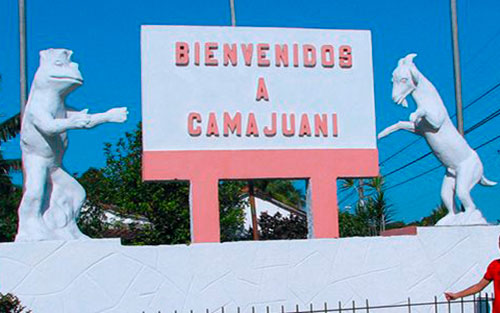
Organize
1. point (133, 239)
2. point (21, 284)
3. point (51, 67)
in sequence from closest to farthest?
1. point (21, 284)
2. point (51, 67)
3. point (133, 239)

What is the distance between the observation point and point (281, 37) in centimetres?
1062

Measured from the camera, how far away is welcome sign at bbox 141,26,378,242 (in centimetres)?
1012

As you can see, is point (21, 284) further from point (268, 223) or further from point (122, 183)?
point (268, 223)

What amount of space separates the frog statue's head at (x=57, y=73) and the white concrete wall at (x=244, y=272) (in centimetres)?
190

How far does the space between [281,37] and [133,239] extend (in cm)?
1148

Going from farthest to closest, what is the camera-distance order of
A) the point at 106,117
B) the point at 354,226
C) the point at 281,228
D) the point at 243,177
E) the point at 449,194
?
the point at 281,228, the point at 354,226, the point at 449,194, the point at 243,177, the point at 106,117

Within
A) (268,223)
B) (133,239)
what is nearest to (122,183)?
(133,239)

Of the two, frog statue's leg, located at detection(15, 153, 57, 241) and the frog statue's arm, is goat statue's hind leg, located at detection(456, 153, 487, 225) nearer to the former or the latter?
the frog statue's arm

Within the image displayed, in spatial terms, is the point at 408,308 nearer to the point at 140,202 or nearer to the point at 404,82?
the point at 404,82

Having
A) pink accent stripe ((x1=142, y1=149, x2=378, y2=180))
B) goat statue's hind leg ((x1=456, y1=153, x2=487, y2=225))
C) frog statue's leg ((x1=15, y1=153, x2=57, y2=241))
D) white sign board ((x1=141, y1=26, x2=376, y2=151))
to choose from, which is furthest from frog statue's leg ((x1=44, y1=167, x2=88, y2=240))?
goat statue's hind leg ((x1=456, y1=153, x2=487, y2=225))

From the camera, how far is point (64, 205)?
31.1 feet

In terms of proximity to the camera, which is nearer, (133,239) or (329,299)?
(329,299)

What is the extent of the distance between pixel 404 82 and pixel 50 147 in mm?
4680

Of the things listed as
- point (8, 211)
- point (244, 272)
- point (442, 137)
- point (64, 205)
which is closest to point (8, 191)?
point (8, 211)
